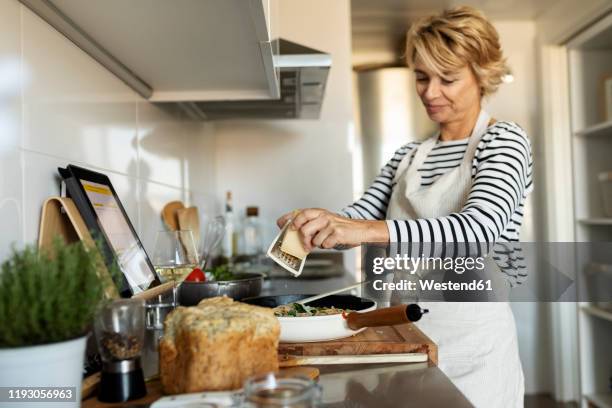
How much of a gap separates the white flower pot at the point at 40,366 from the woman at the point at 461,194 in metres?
0.53

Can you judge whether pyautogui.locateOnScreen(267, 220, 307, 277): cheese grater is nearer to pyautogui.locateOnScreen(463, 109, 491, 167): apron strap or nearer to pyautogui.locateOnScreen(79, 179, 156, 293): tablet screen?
pyautogui.locateOnScreen(79, 179, 156, 293): tablet screen

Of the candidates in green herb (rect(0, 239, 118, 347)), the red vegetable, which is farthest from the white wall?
green herb (rect(0, 239, 118, 347))

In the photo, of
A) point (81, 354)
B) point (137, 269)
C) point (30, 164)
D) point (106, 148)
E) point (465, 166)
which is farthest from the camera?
point (465, 166)

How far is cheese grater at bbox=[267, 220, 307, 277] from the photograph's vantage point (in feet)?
3.39

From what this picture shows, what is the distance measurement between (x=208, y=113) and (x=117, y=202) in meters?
1.16

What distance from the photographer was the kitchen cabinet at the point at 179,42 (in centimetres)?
88

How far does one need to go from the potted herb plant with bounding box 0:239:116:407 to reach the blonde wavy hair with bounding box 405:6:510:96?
3.48 feet

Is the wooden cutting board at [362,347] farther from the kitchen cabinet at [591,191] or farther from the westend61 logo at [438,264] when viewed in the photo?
the kitchen cabinet at [591,191]

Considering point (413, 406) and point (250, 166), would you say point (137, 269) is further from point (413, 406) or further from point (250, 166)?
point (250, 166)

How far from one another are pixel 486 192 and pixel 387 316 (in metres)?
0.49

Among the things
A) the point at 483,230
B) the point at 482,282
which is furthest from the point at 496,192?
the point at 482,282

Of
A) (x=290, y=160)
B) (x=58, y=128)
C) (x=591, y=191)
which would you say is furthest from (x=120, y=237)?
(x=591, y=191)

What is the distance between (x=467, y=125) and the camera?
1.47 metres

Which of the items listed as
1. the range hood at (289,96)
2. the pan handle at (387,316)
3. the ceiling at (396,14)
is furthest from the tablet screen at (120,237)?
the ceiling at (396,14)
